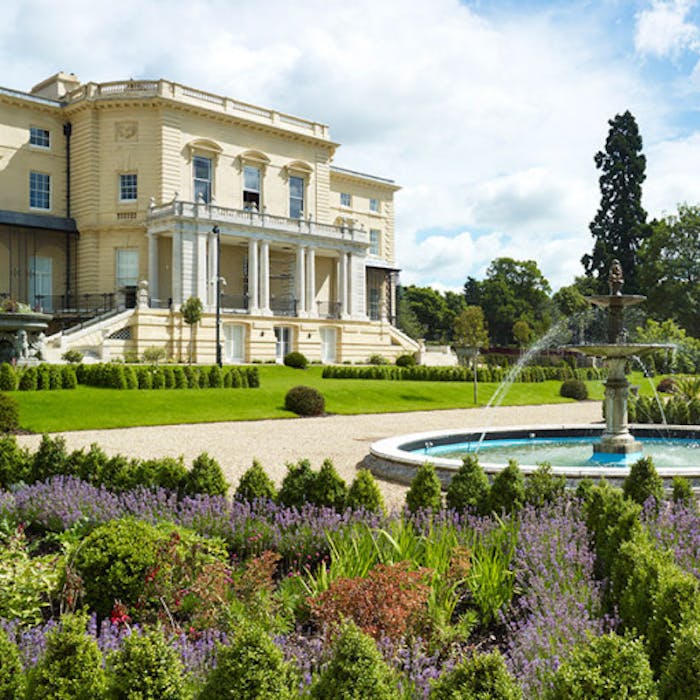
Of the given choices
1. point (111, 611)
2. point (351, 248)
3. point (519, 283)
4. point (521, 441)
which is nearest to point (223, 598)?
point (111, 611)

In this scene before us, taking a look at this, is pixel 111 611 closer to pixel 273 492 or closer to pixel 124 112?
pixel 273 492

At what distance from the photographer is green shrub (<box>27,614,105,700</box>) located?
320 centimetres

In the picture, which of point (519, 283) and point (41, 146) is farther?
point (519, 283)

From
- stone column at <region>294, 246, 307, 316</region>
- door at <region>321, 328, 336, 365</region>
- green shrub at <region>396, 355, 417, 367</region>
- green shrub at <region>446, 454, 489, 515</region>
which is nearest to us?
green shrub at <region>446, 454, 489, 515</region>

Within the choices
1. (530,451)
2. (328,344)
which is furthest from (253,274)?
(530,451)

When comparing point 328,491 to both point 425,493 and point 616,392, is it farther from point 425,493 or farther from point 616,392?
point 616,392

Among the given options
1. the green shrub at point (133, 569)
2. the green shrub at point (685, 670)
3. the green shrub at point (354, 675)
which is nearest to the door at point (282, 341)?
the green shrub at point (133, 569)

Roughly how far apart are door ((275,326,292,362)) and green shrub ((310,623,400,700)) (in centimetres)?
3984

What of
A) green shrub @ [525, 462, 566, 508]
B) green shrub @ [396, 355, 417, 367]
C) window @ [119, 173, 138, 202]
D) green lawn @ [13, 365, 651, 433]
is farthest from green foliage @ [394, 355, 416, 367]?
green shrub @ [525, 462, 566, 508]

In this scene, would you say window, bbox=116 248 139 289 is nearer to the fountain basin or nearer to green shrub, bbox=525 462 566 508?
the fountain basin

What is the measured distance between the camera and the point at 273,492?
807 cm

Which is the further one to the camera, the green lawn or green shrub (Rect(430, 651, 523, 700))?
the green lawn

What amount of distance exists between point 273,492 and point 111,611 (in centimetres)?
296

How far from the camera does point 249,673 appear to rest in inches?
117
